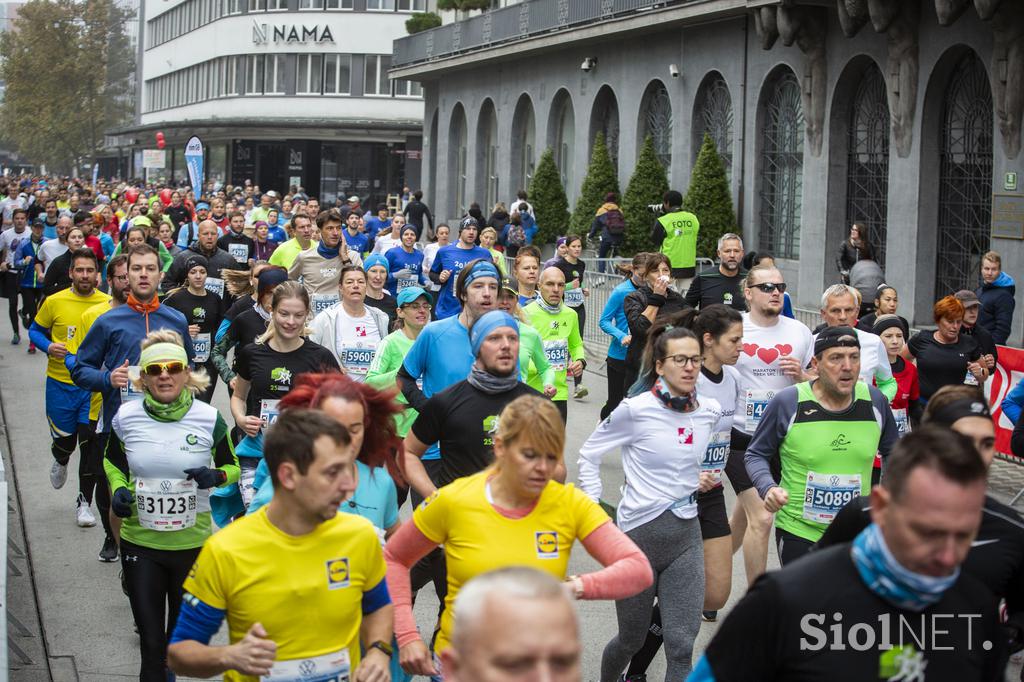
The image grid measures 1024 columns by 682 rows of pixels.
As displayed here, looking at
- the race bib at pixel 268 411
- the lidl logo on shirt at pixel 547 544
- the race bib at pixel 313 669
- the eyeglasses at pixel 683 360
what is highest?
the eyeglasses at pixel 683 360

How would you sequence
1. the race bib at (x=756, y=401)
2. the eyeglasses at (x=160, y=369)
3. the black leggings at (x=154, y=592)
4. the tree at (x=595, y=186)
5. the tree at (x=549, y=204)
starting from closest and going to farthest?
the black leggings at (x=154, y=592), the eyeglasses at (x=160, y=369), the race bib at (x=756, y=401), the tree at (x=595, y=186), the tree at (x=549, y=204)

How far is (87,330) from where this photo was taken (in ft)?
33.7

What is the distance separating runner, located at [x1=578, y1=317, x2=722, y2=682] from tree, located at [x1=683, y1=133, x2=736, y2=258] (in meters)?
20.9

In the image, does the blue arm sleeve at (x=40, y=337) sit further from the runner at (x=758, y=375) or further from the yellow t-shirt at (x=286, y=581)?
the yellow t-shirt at (x=286, y=581)

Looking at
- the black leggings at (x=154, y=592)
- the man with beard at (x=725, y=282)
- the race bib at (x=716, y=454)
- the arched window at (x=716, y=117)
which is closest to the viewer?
the black leggings at (x=154, y=592)

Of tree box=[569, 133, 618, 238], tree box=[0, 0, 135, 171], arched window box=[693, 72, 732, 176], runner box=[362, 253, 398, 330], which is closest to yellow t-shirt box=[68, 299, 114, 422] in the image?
runner box=[362, 253, 398, 330]

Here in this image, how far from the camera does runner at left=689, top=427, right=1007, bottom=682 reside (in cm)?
332

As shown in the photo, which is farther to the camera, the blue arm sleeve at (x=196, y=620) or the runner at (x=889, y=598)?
the blue arm sleeve at (x=196, y=620)

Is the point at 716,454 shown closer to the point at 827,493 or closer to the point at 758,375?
the point at 827,493

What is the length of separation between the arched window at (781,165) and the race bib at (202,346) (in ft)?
52.8

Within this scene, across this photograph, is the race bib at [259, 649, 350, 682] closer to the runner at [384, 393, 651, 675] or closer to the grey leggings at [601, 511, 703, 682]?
the runner at [384, 393, 651, 675]

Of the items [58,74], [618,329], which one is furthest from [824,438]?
[58,74]

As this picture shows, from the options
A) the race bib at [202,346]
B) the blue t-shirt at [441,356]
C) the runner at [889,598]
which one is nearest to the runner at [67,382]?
the race bib at [202,346]

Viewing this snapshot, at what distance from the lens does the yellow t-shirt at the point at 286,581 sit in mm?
4480
